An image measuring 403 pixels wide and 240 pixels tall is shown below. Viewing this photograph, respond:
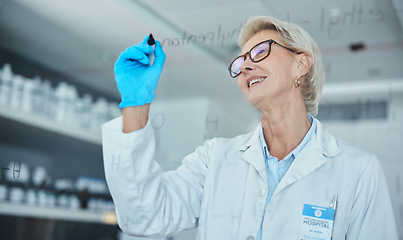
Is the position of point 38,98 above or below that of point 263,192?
above

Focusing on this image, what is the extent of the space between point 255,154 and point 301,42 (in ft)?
1.16

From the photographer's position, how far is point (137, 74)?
0.96m

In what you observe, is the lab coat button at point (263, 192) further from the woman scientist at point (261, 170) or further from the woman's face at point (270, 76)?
the woman's face at point (270, 76)

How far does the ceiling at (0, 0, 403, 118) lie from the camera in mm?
1528

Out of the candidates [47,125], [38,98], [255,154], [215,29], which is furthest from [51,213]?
[255,154]

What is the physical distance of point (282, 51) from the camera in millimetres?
1190

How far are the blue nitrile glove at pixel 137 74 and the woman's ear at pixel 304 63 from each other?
449 millimetres

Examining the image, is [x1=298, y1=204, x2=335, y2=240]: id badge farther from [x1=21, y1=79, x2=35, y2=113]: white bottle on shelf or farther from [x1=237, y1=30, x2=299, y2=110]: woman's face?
[x1=21, y1=79, x2=35, y2=113]: white bottle on shelf

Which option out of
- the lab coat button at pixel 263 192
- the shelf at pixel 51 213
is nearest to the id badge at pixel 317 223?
the lab coat button at pixel 263 192

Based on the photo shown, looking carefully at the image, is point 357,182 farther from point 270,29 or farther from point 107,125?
point 107,125

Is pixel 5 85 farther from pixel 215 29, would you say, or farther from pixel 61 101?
pixel 215 29

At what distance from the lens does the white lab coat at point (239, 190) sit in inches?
36.9

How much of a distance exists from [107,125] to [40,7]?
1.23 metres

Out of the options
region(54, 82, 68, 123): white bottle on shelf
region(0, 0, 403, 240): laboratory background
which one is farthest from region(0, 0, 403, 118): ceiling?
region(54, 82, 68, 123): white bottle on shelf
